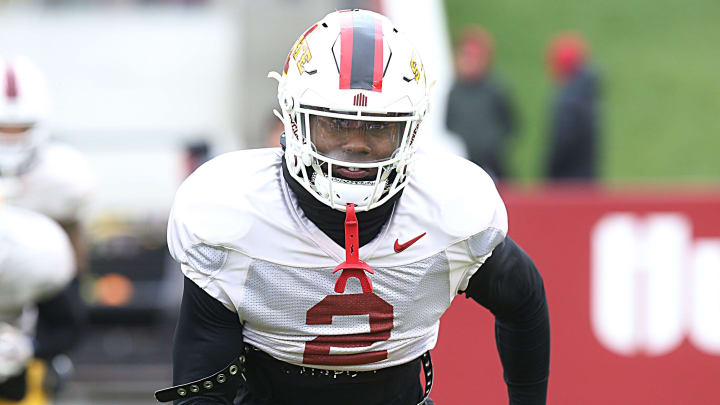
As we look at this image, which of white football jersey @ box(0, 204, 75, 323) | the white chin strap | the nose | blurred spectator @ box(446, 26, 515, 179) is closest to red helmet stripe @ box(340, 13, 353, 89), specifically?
the nose

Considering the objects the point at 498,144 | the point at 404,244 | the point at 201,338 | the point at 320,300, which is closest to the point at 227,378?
the point at 201,338

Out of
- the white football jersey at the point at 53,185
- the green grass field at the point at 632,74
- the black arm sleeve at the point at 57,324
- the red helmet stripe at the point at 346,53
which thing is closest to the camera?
the red helmet stripe at the point at 346,53

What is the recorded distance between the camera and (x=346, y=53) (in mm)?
2604

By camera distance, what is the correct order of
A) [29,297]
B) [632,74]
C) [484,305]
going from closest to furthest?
[484,305] → [29,297] → [632,74]

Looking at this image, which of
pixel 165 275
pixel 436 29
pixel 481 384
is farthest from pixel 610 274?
pixel 436 29

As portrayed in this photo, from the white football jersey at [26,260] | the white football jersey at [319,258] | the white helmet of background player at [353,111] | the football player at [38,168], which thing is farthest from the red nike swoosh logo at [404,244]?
the football player at [38,168]

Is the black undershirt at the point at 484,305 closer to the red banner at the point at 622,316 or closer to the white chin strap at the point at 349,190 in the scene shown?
the white chin strap at the point at 349,190

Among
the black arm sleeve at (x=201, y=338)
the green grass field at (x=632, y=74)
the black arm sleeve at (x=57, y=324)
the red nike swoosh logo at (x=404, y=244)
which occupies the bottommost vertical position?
the green grass field at (x=632, y=74)

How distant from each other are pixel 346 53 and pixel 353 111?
0.13 meters

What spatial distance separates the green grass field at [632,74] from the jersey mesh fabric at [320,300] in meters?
9.62

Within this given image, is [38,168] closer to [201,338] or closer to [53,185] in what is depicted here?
[53,185]

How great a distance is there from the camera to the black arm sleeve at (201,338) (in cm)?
267

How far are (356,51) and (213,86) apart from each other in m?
6.47

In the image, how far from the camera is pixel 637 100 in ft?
45.5
